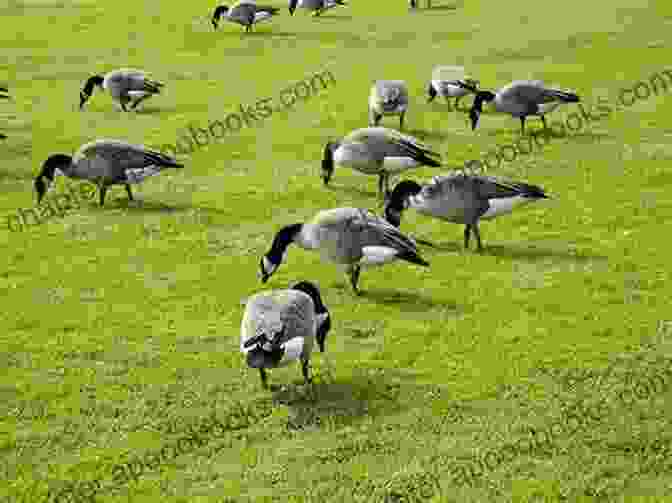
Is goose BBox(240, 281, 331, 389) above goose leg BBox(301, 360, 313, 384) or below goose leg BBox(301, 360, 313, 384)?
above

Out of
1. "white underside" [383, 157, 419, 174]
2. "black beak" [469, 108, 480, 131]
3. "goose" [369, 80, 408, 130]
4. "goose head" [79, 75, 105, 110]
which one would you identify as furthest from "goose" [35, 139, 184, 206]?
"goose head" [79, 75, 105, 110]

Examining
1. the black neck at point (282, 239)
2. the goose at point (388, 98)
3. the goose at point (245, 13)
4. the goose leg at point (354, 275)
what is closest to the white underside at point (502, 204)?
the goose leg at point (354, 275)

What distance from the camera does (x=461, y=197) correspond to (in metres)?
16.5

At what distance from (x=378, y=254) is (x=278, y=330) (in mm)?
3547

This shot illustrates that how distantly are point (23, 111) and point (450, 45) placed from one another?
49.2 ft

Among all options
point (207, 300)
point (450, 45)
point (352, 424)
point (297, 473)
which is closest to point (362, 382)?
point (352, 424)

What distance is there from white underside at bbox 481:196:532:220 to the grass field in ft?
2.26

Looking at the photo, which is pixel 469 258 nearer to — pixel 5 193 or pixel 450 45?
pixel 5 193

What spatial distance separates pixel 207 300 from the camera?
15312 millimetres

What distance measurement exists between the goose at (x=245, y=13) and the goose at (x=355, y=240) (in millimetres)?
25050

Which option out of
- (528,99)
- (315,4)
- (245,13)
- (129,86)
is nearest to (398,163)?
(528,99)

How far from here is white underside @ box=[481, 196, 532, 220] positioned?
1664 centimetres

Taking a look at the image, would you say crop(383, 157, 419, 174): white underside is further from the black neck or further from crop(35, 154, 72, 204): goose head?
crop(35, 154, 72, 204): goose head

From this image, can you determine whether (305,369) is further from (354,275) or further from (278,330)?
(354,275)
